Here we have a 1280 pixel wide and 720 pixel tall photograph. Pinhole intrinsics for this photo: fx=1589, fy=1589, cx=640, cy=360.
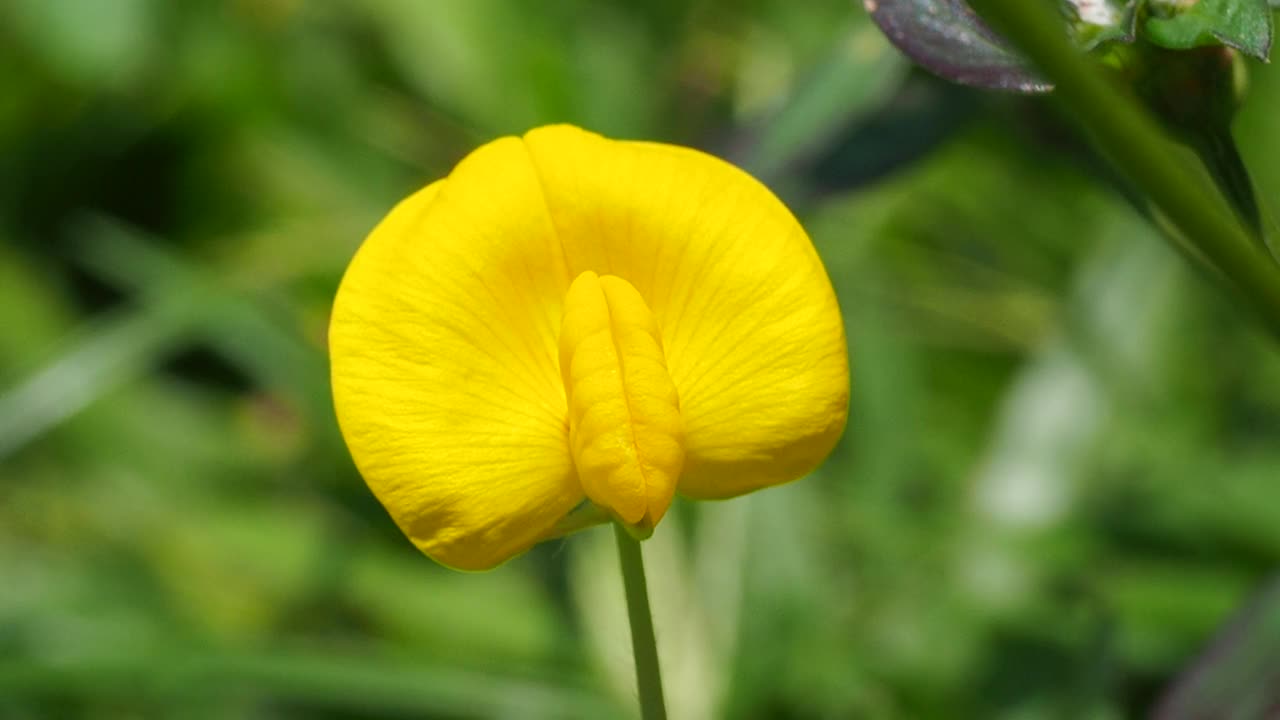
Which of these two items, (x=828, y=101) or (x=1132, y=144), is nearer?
(x=1132, y=144)

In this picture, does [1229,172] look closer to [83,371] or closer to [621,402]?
[621,402]

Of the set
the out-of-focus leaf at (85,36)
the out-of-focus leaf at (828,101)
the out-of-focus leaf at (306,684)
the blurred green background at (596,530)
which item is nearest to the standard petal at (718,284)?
the blurred green background at (596,530)

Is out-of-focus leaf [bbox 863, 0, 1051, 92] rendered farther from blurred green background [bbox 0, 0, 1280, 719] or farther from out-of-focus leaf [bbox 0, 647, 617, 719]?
out-of-focus leaf [bbox 0, 647, 617, 719]

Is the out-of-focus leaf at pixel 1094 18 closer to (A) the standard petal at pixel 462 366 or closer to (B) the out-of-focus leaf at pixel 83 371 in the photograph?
(A) the standard petal at pixel 462 366

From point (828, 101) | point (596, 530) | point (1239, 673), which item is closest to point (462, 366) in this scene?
point (1239, 673)

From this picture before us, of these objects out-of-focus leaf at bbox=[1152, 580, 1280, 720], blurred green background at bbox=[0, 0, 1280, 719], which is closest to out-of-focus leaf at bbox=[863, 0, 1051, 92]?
blurred green background at bbox=[0, 0, 1280, 719]

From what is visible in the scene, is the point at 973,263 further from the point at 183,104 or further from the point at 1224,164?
the point at 1224,164
